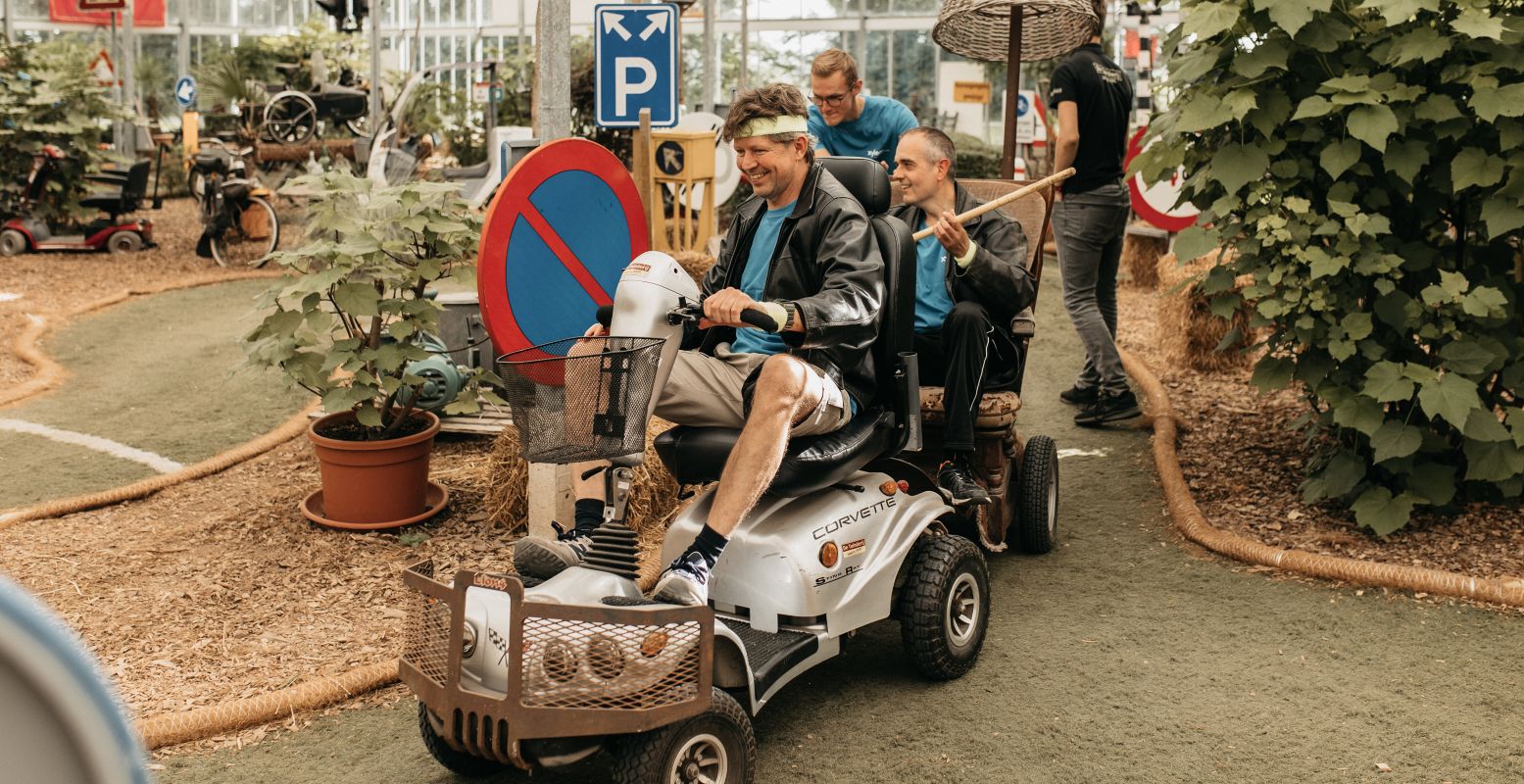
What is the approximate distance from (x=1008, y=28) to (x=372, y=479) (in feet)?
12.1

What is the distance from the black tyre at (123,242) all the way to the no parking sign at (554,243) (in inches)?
408

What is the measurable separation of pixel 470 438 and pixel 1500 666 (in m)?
4.17

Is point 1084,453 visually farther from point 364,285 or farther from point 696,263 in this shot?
point 364,285

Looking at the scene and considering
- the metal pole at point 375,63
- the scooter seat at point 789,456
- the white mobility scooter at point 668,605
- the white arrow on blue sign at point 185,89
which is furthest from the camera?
the white arrow on blue sign at point 185,89

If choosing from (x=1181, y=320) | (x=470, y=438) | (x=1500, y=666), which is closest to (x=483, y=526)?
(x=470, y=438)

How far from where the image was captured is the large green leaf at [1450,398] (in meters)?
4.38

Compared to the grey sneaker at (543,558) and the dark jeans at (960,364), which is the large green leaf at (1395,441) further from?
the grey sneaker at (543,558)

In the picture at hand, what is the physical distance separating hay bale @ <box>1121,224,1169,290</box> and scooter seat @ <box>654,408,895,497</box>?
327 inches

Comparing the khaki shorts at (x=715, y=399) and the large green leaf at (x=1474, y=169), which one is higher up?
the large green leaf at (x=1474, y=169)

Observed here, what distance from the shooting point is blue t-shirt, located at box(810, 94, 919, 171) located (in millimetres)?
5637

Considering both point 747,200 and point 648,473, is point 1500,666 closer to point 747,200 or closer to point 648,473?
point 747,200

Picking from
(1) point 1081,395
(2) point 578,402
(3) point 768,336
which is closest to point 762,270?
(3) point 768,336

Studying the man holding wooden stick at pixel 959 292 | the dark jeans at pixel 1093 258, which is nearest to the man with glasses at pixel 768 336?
the man holding wooden stick at pixel 959 292

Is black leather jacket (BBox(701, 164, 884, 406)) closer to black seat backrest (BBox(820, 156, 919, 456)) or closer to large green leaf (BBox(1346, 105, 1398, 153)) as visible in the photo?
black seat backrest (BBox(820, 156, 919, 456))
